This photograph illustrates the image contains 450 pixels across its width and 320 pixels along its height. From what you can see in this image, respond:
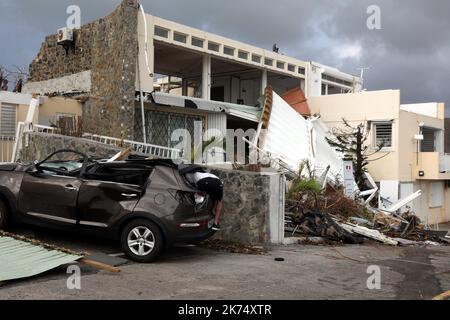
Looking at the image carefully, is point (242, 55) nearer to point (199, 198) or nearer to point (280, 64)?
point (280, 64)

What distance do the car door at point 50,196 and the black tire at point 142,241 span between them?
947mm

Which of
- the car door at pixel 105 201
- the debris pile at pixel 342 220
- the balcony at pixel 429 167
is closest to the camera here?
the car door at pixel 105 201

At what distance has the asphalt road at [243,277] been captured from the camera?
18.7 ft

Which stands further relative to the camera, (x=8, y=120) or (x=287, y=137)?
(x=287, y=137)

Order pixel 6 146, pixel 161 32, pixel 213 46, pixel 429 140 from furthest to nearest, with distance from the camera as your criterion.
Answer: pixel 429 140 → pixel 213 46 → pixel 161 32 → pixel 6 146

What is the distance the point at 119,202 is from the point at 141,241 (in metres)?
0.70

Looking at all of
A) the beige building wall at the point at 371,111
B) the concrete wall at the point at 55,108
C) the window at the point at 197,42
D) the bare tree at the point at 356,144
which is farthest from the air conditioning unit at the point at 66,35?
the beige building wall at the point at 371,111

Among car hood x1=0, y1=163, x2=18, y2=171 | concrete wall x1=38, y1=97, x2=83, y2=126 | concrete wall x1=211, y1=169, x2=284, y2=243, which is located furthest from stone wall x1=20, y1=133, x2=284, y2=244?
concrete wall x1=38, y1=97, x2=83, y2=126

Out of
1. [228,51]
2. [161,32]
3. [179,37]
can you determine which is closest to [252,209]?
[161,32]

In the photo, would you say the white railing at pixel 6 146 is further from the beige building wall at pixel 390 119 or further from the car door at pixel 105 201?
the beige building wall at pixel 390 119

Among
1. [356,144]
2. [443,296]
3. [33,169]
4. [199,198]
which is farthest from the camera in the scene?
[356,144]

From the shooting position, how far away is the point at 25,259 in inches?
254

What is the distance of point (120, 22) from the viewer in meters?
15.0

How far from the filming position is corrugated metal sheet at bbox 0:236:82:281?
5.93 m
